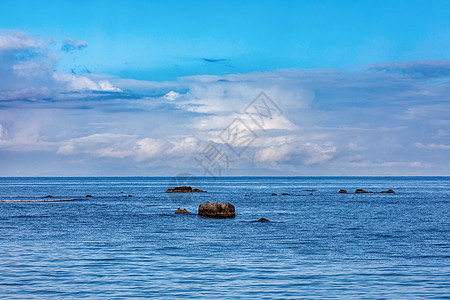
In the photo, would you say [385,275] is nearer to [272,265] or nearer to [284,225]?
[272,265]

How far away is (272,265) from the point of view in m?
32.7

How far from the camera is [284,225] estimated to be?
59.5 m

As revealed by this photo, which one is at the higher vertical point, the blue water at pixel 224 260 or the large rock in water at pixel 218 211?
the large rock in water at pixel 218 211

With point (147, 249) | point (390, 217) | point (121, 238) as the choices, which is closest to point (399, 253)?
point (147, 249)

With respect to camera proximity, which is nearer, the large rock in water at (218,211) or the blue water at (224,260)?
the blue water at (224,260)

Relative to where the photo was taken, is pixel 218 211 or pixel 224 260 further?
pixel 218 211

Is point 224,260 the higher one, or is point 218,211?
point 218,211

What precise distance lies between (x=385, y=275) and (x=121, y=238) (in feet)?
86.7

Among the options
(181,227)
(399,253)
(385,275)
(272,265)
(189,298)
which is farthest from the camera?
(181,227)

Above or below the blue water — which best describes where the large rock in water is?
above

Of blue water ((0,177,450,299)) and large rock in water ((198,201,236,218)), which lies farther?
large rock in water ((198,201,236,218))

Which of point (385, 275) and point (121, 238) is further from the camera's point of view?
point (121, 238)

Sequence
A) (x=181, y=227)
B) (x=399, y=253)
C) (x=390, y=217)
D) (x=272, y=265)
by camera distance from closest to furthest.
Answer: (x=272, y=265)
(x=399, y=253)
(x=181, y=227)
(x=390, y=217)

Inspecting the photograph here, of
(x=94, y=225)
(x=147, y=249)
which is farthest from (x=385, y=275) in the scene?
(x=94, y=225)
